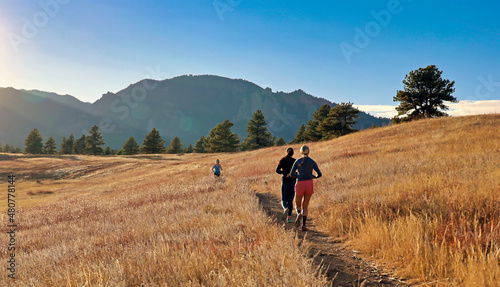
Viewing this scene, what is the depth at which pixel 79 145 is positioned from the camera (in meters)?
81.5

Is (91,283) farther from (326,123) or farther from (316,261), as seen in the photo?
(326,123)

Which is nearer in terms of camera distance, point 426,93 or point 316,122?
point 426,93

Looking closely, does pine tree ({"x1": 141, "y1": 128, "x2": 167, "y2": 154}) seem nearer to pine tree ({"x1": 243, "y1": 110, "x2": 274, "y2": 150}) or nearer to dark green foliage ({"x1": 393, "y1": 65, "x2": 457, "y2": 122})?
pine tree ({"x1": 243, "y1": 110, "x2": 274, "y2": 150})

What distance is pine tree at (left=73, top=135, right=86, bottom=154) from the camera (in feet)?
262

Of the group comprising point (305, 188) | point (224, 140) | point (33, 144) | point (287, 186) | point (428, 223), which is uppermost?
point (224, 140)

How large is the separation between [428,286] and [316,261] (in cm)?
147

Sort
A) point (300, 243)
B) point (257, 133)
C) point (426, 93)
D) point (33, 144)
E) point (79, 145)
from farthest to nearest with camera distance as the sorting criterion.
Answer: point (79, 145) < point (33, 144) < point (257, 133) < point (426, 93) < point (300, 243)

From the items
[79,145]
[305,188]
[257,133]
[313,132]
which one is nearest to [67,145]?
[79,145]

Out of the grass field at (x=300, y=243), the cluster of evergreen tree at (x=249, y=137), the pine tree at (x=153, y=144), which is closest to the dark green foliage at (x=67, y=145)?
the pine tree at (x=153, y=144)

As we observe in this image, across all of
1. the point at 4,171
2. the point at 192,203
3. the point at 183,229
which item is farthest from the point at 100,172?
the point at 183,229

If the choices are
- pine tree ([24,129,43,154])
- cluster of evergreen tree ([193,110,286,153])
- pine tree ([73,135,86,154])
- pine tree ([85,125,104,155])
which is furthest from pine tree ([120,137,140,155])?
cluster of evergreen tree ([193,110,286,153])

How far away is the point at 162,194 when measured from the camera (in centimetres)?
1294

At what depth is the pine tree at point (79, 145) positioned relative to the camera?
7994cm

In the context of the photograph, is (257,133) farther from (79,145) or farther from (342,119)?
(79,145)
